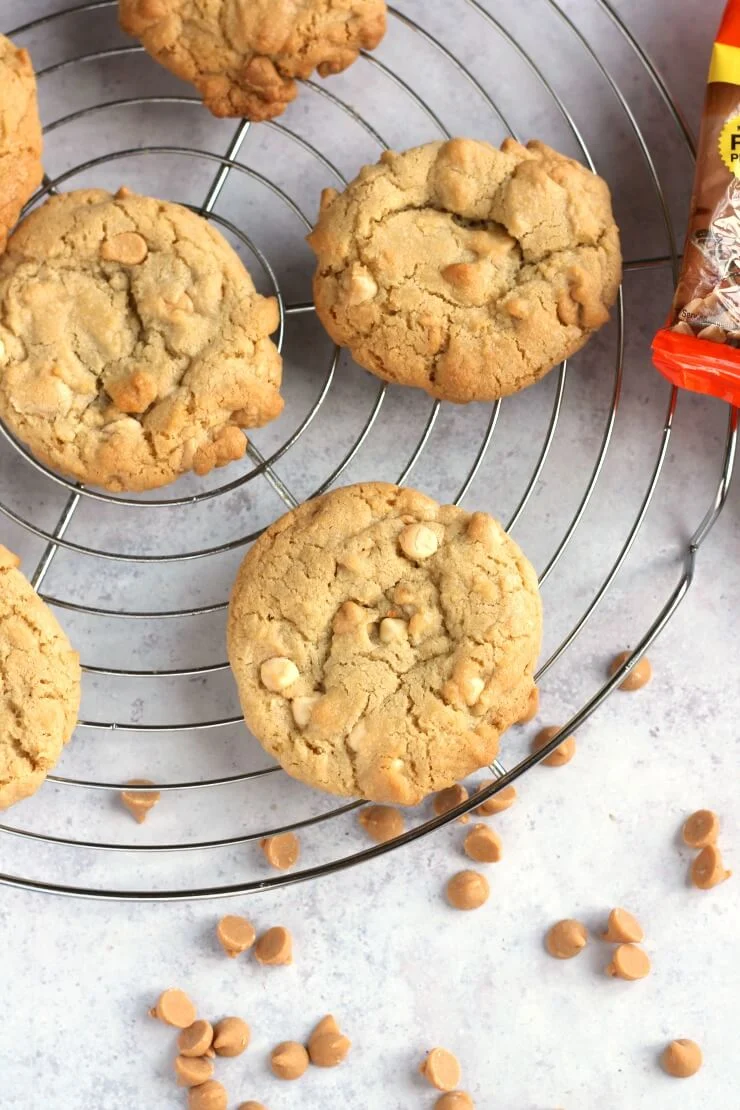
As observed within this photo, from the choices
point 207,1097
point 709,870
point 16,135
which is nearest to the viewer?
point 16,135

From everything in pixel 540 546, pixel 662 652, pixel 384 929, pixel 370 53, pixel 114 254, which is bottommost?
pixel 384 929

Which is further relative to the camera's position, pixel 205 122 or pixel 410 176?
pixel 205 122

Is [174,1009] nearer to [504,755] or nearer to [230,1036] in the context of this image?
[230,1036]

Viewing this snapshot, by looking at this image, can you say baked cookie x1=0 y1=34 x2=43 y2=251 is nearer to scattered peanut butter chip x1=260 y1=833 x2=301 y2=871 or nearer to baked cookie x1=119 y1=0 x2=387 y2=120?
baked cookie x1=119 y1=0 x2=387 y2=120

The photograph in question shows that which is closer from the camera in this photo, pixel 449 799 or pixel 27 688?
pixel 27 688

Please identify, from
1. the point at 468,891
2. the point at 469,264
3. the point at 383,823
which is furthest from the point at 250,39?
the point at 468,891

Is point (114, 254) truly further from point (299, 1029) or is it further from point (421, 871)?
point (299, 1029)

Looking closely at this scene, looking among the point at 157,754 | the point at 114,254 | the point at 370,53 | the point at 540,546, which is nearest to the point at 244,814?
the point at 157,754
